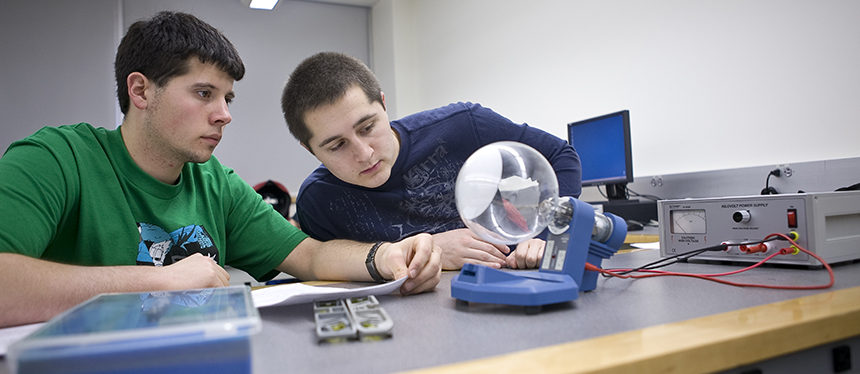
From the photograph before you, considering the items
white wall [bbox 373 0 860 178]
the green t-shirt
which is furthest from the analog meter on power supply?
white wall [bbox 373 0 860 178]

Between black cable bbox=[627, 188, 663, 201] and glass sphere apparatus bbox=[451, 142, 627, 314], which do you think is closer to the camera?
glass sphere apparatus bbox=[451, 142, 627, 314]

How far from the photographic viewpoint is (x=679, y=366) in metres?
0.47

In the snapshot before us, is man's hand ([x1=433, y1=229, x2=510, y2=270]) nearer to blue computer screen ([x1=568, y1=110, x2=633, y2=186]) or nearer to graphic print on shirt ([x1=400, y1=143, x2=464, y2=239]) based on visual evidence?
graphic print on shirt ([x1=400, y1=143, x2=464, y2=239])

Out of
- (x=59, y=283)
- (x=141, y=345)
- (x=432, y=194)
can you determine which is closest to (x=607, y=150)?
(x=432, y=194)

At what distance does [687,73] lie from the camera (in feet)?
7.35

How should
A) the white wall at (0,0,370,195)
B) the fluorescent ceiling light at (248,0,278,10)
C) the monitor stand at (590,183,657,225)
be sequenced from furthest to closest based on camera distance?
the white wall at (0,0,370,195) < the fluorescent ceiling light at (248,0,278,10) < the monitor stand at (590,183,657,225)

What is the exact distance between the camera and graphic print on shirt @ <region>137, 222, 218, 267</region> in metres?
1.13

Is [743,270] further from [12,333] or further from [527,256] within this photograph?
[12,333]

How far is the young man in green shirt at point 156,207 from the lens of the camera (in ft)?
2.82

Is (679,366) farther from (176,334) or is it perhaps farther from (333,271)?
(333,271)

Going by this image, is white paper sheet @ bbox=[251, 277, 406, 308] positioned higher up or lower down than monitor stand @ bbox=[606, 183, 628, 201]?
lower down

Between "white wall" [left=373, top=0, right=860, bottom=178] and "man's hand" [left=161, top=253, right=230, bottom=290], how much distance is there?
198cm

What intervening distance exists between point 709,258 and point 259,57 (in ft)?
13.1

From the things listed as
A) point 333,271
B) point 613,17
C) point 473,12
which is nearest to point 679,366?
point 333,271
